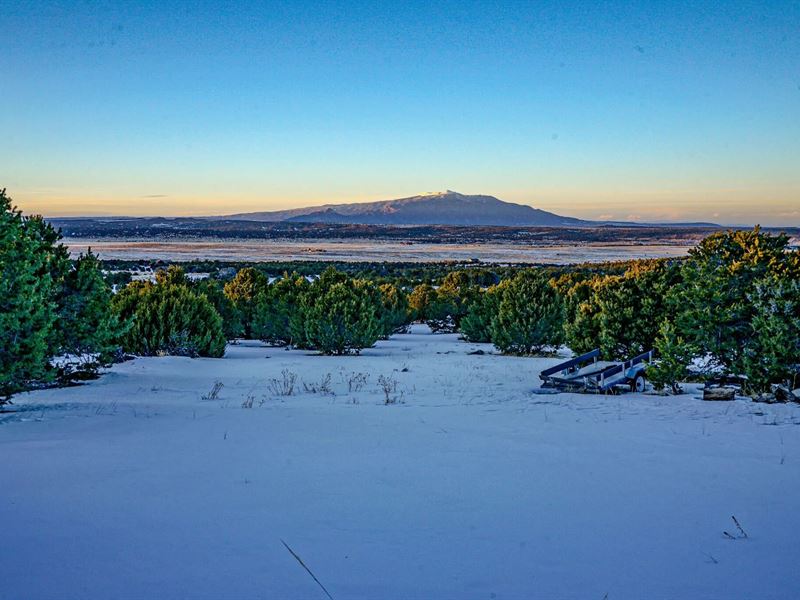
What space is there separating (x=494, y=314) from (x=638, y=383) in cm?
1146

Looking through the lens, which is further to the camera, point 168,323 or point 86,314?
point 168,323

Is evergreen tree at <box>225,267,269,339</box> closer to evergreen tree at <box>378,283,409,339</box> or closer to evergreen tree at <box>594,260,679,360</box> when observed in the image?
evergreen tree at <box>378,283,409,339</box>

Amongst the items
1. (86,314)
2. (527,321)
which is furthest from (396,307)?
(86,314)

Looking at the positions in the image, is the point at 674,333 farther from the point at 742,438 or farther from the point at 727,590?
the point at 727,590

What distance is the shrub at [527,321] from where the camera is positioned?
66.8 feet

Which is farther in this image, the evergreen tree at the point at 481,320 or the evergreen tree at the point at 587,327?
the evergreen tree at the point at 481,320

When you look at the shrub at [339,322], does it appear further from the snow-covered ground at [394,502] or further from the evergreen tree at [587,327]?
the snow-covered ground at [394,502]

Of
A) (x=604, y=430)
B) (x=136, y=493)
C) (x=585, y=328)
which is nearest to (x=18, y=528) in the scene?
(x=136, y=493)

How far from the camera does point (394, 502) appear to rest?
193 inches

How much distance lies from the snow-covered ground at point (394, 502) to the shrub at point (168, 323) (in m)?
8.07

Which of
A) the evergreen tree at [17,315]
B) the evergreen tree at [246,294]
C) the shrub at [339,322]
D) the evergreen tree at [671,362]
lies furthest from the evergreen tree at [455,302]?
the evergreen tree at [17,315]

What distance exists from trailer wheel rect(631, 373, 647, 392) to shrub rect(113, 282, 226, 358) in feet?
35.6

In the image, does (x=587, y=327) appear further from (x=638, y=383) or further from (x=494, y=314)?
(x=494, y=314)

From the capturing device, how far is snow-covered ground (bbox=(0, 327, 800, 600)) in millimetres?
3650
